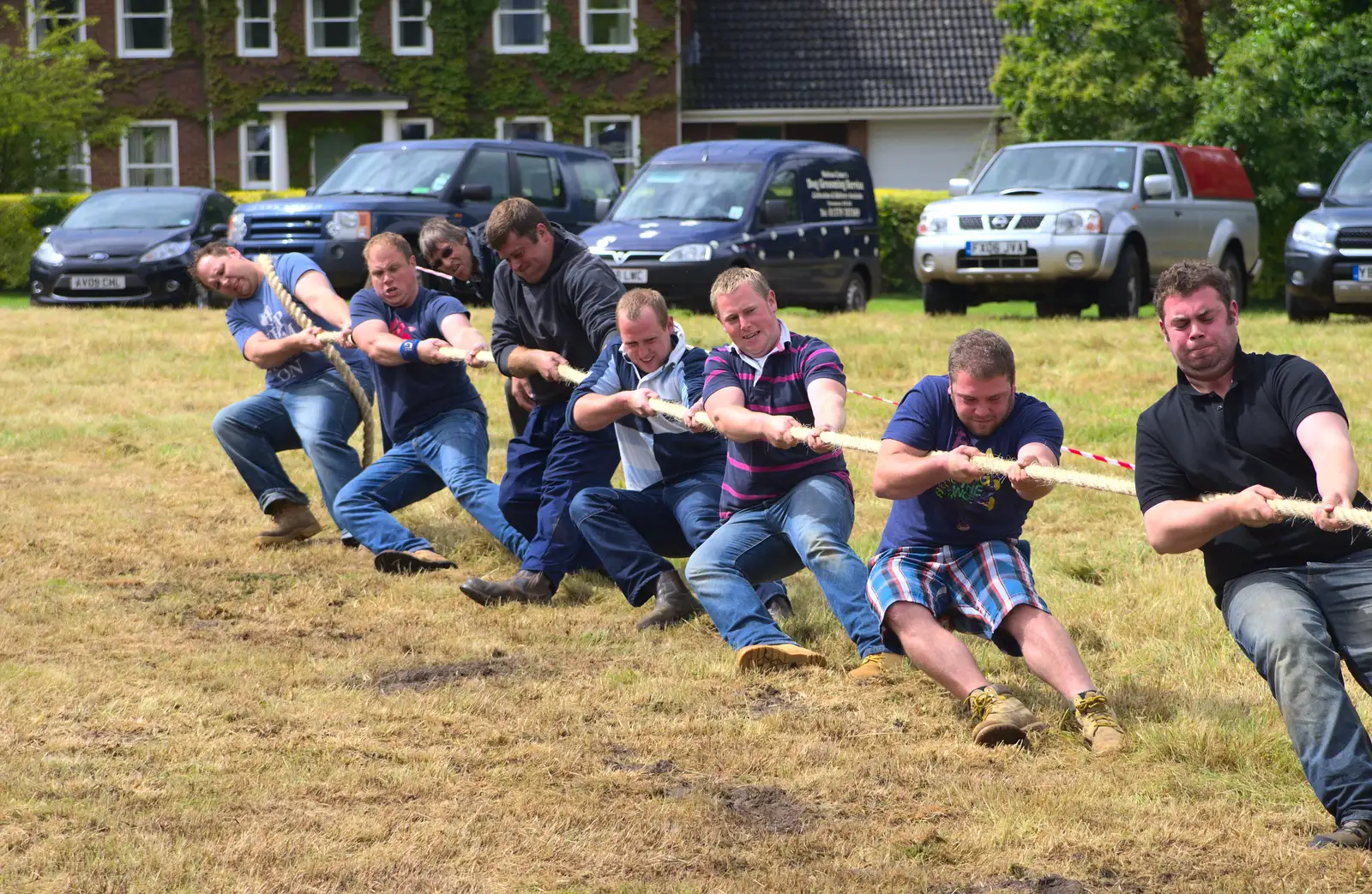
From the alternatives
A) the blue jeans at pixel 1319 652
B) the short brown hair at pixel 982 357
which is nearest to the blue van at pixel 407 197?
the short brown hair at pixel 982 357

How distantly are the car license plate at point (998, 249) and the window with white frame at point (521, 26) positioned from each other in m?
21.4

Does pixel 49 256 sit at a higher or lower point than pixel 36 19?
lower

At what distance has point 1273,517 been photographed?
412cm

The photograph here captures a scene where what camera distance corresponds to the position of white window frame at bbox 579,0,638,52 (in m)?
35.8

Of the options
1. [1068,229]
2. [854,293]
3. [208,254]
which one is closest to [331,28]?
[854,293]

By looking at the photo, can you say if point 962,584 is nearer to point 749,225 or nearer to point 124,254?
point 749,225

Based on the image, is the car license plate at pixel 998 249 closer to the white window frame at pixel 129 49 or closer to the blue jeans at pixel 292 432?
the blue jeans at pixel 292 432

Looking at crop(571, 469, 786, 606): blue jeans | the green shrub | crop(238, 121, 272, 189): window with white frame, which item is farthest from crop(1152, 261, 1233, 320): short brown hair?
crop(238, 121, 272, 189): window with white frame

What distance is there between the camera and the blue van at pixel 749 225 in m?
16.3

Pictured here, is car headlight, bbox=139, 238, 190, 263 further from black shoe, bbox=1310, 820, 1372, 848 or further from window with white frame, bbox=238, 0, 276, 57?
window with white frame, bbox=238, 0, 276, 57

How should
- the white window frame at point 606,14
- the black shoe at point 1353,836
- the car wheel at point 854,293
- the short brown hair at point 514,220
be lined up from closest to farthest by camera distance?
the black shoe at point 1353,836, the short brown hair at point 514,220, the car wheel at point 854,293, the white window frame at point 606,14

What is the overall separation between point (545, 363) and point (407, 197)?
11.1 metres

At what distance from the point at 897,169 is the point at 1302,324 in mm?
23522

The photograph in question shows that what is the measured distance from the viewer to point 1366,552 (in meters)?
4.45
